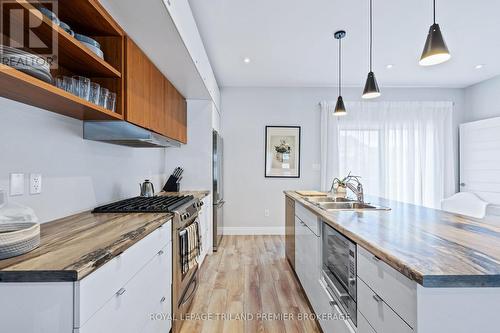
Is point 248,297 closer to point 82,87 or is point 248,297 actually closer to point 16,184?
point 16,184

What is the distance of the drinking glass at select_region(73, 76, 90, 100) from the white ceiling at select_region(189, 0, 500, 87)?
4.69ft

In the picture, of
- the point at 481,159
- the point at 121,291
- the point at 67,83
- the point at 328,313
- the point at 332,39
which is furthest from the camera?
the point at 481,159

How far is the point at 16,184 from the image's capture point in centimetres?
130

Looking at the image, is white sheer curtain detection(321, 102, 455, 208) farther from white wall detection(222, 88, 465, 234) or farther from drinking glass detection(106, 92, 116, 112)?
drinking glass detection(106, 92, 116, 112)

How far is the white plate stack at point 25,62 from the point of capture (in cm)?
93

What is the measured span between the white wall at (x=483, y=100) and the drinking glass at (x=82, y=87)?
5869mm

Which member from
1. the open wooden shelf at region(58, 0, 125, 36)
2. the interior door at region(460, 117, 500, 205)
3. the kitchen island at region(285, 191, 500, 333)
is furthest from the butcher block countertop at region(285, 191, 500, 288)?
the interior door at region(460, 117, 500, 205)

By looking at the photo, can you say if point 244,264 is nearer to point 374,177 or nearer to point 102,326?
point 102,326

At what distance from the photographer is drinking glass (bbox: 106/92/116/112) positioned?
1.66 metres

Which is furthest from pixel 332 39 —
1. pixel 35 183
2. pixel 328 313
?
pixel 35 183

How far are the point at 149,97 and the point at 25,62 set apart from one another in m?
1.25

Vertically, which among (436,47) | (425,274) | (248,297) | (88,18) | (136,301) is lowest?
(248,297)

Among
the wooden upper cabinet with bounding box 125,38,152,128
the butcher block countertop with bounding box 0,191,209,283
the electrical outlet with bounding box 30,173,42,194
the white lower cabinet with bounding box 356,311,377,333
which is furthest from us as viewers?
the wooden upper cabinet with bounding box 125,38,152,128

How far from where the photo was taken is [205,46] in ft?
10.4
